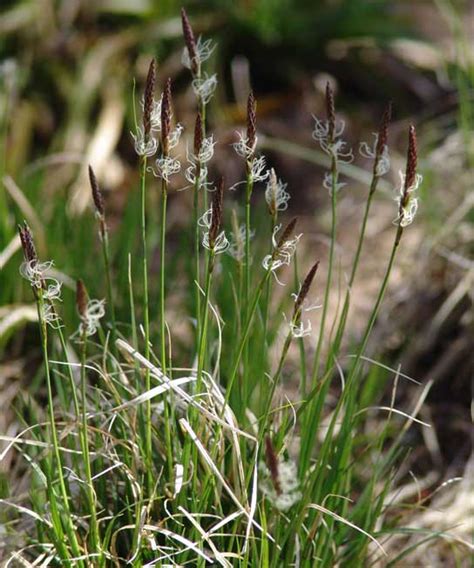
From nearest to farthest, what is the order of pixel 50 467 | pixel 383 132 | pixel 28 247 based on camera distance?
1. pixel 28 247
2. pixel 383 132
3. pixel 50 467

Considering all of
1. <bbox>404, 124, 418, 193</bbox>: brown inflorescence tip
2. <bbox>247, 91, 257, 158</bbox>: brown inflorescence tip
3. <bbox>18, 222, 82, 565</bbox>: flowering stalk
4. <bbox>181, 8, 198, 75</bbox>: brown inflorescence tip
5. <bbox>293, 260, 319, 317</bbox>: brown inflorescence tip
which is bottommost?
<bbox>18, 222, 82, 565</bbox>: flowering stalk

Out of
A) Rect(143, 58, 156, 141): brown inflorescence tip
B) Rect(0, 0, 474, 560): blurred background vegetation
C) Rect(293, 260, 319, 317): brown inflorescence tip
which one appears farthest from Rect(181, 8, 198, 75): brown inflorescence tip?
Rect(0, 0, 474, 560): blurred background vegetation

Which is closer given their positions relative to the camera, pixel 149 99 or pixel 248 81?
pixel 149 99

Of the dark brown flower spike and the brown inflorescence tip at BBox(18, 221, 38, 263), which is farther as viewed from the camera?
the dark brown flower spike

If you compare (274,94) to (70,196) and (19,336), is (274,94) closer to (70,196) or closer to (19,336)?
(70,196)

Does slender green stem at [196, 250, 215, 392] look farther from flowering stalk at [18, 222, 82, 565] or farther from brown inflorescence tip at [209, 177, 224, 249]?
flowering stalk at [18, 222, 82, 565]

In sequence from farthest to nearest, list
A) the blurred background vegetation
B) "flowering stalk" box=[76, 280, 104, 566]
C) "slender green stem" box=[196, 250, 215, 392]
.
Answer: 1. the blurred background vegetation
2. "slender green stem" box=[196, 250, 215, 392]
3. "flowering stalk" box=[76, 280, 104, 566]

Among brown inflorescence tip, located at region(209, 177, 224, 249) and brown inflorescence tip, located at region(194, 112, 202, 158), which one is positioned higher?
brown inflorescence tip, located at region(194, 112, 202, 158)

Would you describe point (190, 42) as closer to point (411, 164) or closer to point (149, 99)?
point (149, 99)

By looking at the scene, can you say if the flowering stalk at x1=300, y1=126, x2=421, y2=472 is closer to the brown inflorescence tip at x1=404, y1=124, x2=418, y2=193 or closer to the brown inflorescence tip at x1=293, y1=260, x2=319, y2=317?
the brown inflorescence tip at x1=404, y1=124, x2=418, y2=193

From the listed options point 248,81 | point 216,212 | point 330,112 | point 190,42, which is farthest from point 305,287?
point 248,81

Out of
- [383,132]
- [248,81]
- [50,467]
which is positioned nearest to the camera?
[383,132]

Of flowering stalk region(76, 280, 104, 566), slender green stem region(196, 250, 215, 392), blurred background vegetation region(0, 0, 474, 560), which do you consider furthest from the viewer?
blurred background vegetation region(0, 0, 474, 560)
